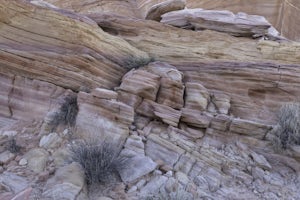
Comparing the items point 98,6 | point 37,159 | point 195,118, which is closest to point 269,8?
point 98,6

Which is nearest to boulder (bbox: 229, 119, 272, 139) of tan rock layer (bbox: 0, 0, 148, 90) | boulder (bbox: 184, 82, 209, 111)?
boulder (bbox: 184, 82, 209, 111)

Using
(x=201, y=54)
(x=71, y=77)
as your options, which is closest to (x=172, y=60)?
(x=201, y=54)

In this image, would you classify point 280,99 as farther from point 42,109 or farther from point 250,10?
point 250,10

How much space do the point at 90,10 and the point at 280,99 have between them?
734 centimetres

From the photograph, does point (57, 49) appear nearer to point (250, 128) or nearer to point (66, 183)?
point (66, 183)

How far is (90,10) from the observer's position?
11820 mm

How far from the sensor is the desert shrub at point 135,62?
23.0 ft

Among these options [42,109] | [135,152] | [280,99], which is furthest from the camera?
[280,99]

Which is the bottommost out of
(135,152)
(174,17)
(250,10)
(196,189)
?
(196,189)

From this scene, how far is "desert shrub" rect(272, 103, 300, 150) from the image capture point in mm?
5879

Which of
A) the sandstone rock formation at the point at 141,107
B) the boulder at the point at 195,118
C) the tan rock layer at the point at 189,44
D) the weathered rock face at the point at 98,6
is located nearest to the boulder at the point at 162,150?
the sandstone rock formation at the point at 141,107

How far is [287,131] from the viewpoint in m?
5.92

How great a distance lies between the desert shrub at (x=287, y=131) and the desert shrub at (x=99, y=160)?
2681 millimetres

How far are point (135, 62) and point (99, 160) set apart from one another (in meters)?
2.84
